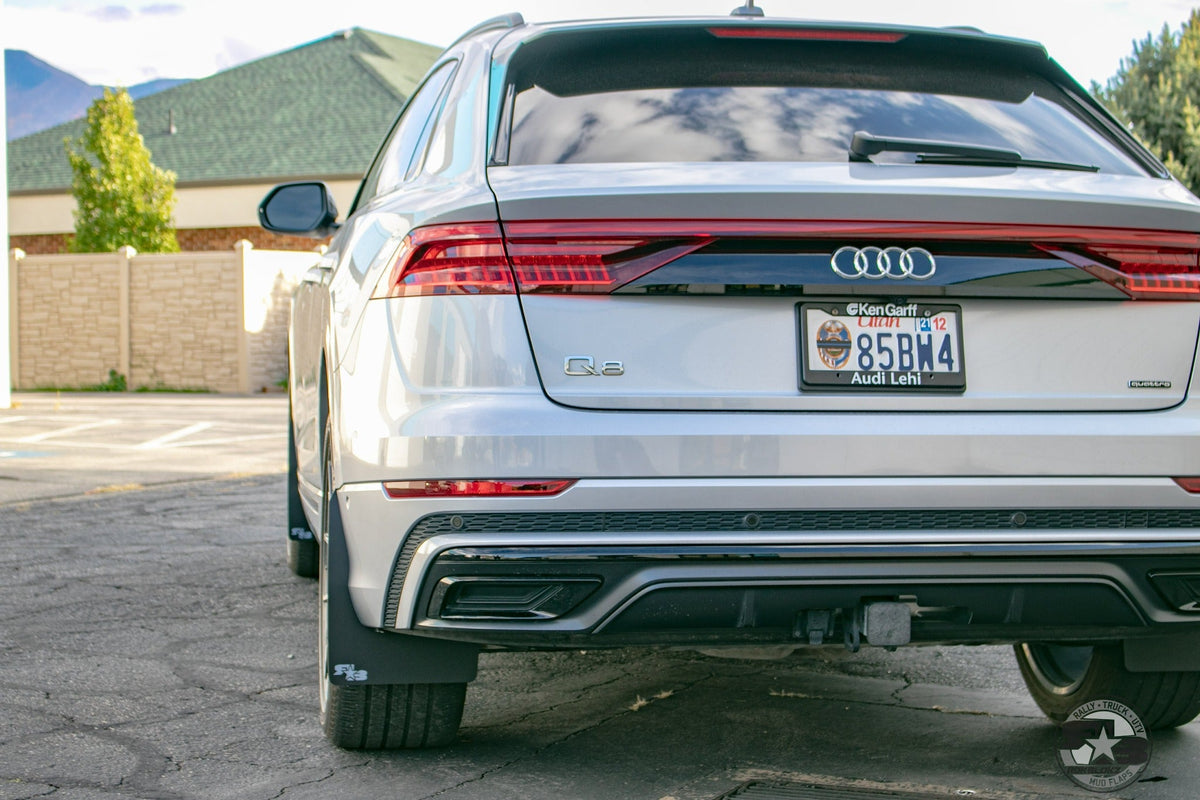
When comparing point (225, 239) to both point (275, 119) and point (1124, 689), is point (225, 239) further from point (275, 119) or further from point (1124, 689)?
point (1124, 689)

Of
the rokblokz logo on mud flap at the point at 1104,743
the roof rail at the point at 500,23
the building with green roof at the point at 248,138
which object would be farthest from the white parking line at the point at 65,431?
the building with green roof at the point at 248,138

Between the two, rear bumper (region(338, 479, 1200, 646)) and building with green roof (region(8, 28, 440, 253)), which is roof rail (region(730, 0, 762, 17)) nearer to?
rear bumper (region(338, 479, 1200, 646))

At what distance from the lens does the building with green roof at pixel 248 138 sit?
35.1 metres

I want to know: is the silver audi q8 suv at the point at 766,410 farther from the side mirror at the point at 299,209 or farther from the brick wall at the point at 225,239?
the brick wall at the point at 225,239

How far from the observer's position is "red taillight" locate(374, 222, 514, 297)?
2781 mm

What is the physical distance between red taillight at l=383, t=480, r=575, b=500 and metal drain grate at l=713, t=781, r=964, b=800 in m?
0.91

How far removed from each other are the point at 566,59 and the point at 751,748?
68.7 inches

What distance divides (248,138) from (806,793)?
119 feet

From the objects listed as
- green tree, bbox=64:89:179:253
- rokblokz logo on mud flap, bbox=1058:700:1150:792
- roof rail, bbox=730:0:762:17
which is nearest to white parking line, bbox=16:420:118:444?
roof rail, bbox=730:0:762:17

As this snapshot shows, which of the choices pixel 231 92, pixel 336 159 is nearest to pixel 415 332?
pixel 336 159

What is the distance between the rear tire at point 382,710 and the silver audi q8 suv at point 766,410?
0.74 feet

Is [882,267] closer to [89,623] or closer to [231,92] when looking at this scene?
[89,623]

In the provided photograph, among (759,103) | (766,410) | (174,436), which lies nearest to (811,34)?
(759,103)

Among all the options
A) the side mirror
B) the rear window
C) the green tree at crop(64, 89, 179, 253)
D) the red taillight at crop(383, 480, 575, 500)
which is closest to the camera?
the red taillight at crop(383, 480, 575, 500)
